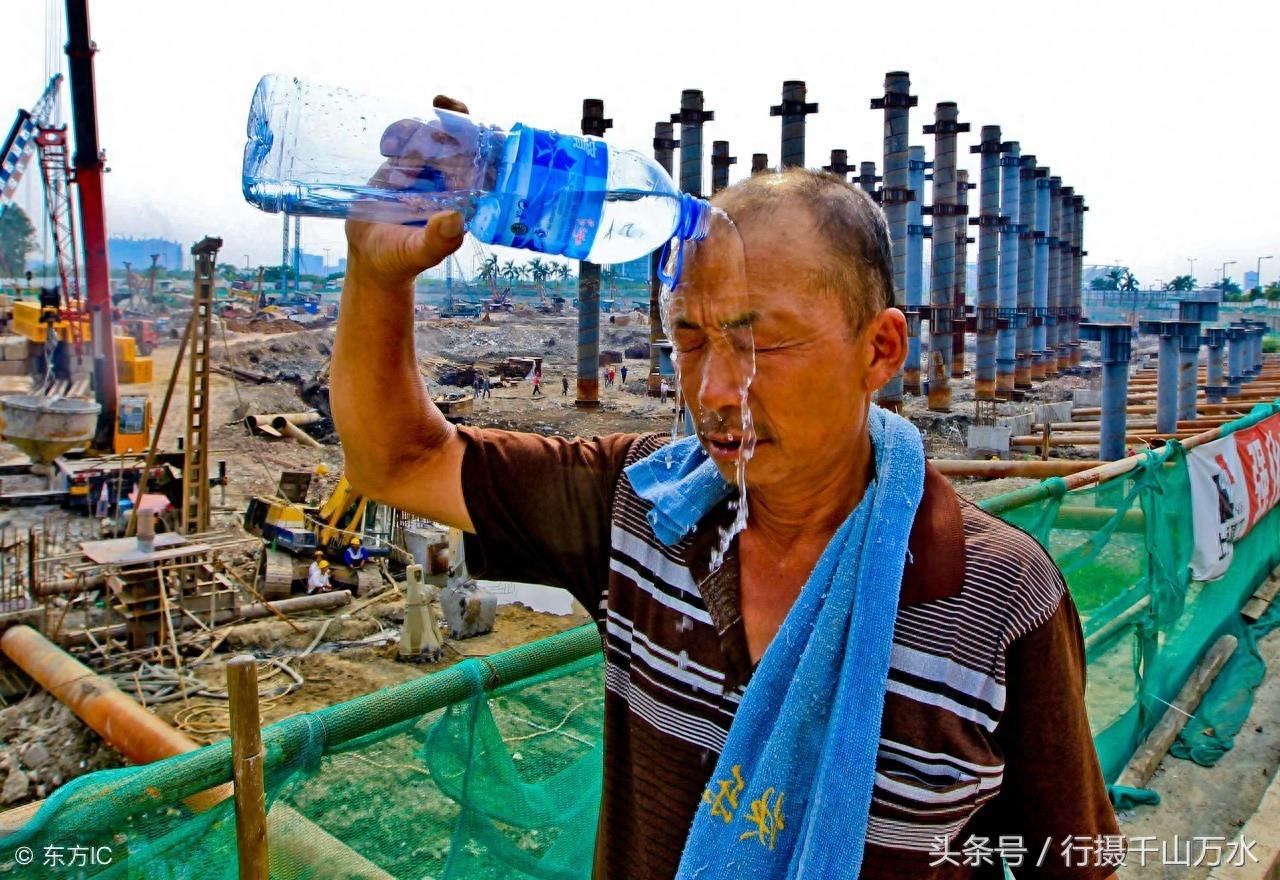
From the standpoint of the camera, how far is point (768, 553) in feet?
5.56

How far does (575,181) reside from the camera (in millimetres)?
1538

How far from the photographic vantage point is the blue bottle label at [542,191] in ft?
4.90

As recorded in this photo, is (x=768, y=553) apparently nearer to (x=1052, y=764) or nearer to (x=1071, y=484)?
(x=1052, y=764)

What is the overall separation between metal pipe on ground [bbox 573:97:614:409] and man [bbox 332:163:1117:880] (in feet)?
67.2

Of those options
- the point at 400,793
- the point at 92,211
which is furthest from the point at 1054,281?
the point at 400,793

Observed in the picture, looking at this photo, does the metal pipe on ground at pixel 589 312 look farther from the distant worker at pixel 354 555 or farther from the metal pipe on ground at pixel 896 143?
the distant worker at pixel 354 555

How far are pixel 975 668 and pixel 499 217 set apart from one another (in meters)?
0.98

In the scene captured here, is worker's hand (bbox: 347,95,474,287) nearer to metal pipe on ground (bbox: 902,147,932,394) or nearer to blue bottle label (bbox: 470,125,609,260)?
blue bottle label (bbox: 470,125,609,260)

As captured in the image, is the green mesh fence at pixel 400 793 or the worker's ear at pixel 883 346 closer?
the worker's ear at pixel 883 346

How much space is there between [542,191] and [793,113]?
22.8 metres

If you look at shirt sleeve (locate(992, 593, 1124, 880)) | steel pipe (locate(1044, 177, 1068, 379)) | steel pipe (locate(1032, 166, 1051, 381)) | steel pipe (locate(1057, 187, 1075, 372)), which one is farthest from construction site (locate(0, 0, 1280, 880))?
steel pipe (locate(1057, 187, 1075, 372))

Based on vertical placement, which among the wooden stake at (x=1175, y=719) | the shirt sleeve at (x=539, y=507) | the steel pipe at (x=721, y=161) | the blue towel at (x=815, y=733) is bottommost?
the wooden stake at (x=1175, y=719)

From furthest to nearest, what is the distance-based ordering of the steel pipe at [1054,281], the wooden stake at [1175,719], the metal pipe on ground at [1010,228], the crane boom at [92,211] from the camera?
1. the steel pipe at [1054,281]
2. the metal pipe on ground at [1010,228]
3. the crane boom at [92,211]
4. the wooden stake at [1175,719]

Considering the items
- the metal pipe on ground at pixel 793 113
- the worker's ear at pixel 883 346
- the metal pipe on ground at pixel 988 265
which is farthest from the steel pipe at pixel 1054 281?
the worker's ear at pixel 883 346
